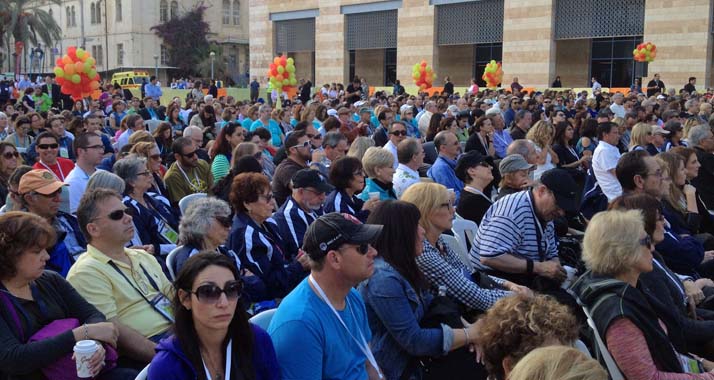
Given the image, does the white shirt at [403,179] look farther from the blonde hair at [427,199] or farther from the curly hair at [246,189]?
the blonde hair at [427,199]

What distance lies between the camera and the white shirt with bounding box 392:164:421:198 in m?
7.45

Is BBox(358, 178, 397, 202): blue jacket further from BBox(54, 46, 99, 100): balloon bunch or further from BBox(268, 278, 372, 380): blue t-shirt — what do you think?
BBox(54, 46, 99, 100): balloon bunch

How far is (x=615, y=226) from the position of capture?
374cm

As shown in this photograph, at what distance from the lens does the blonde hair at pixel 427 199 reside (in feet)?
14.6

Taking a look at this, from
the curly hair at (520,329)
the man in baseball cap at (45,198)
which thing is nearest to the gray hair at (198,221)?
the man in baseball cap at (45,198)

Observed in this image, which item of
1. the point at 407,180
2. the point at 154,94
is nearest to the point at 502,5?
the point at 154,94

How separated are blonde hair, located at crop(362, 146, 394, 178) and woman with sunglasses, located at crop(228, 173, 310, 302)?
1.85 metres

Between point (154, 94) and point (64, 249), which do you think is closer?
point (64, 249)

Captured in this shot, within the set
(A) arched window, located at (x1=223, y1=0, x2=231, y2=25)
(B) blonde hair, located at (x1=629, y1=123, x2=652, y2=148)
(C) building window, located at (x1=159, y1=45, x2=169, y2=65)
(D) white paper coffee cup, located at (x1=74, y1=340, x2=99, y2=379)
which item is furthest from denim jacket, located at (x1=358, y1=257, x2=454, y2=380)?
(A) arched window, located at (x1=223, y1=0, x2=231, y2=25)

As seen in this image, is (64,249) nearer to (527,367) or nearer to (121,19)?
(527,367)

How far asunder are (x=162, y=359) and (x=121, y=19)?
68.8 m

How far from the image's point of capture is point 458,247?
5.42m

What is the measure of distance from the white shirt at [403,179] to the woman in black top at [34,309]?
422 centimetres

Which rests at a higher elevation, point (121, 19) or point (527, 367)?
point (121, 19)
